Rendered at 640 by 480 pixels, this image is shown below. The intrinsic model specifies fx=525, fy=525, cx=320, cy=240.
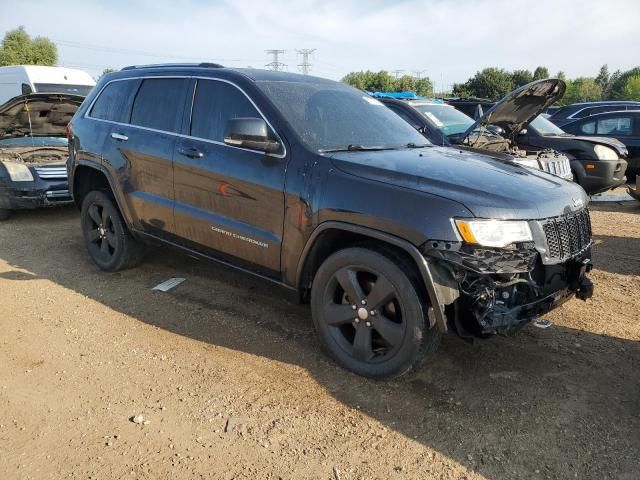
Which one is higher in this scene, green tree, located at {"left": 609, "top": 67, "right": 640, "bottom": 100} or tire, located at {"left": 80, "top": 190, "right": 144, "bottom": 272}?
A: green tree, located at {"left": 609, "top": 67, "right": 640, "bottom": 100}

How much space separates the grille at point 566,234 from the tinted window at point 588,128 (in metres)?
8.37

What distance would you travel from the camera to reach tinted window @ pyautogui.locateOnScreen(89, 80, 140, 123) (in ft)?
15.7

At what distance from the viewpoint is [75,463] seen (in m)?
2.53

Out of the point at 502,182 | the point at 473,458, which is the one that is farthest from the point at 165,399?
the point at 502,182

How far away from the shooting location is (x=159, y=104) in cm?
445

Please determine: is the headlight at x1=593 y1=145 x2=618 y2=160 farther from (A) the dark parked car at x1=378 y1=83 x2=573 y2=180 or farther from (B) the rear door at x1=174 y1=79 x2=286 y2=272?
(B) the rear door at x1=174 y1=79 x2=286 y2=272

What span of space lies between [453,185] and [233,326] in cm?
202

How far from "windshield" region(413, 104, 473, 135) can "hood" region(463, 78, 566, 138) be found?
27.1 inches

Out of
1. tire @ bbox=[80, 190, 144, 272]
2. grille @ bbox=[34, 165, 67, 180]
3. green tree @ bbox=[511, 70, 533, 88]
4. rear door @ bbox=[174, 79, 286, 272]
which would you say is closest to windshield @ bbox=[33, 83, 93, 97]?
grille @ bbox=[34, 165, 67, 180]

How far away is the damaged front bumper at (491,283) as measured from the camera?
2.77m

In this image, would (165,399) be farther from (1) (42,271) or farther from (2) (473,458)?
(1) (42,271)

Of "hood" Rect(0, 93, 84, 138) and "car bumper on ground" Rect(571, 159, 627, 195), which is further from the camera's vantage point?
"car bumper on ground" Rect(571, 159, 627, 195)

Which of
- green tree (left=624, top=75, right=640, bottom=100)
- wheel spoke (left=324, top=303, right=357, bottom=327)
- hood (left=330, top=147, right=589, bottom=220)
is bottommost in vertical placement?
wheel spoke (left=324, top=303, right=357, bottom=327)

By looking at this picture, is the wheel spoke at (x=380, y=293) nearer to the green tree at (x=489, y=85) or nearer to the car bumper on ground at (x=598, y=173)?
the car bumper on ground at (x=598, y=173)
